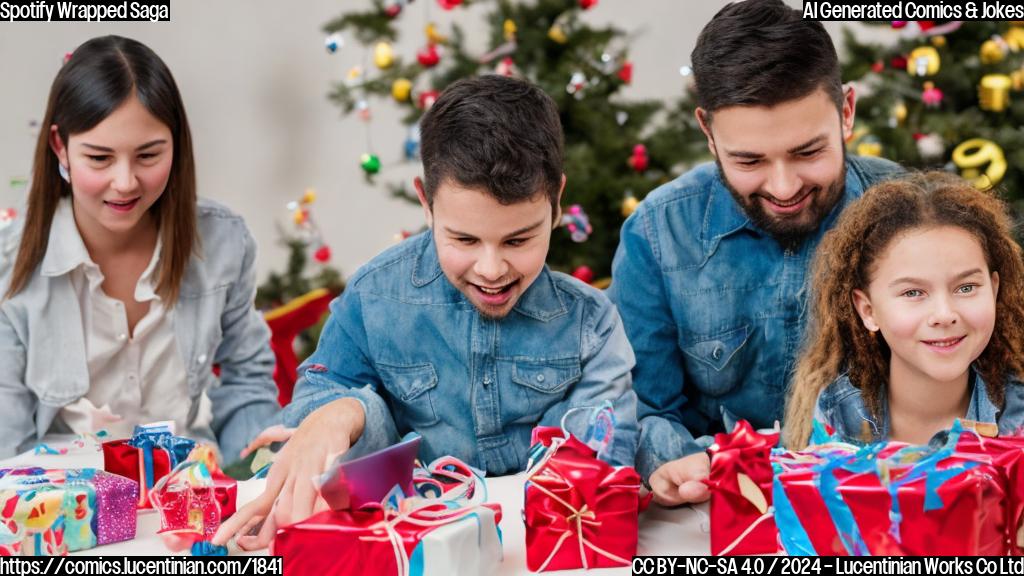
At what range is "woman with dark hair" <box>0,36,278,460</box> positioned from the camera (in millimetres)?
2049

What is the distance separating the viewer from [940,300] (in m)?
1.52

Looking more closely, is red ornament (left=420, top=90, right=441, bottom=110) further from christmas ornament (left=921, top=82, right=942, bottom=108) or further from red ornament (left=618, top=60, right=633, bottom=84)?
christmas ornament (left=921, top=82, right=942, bottom=108)

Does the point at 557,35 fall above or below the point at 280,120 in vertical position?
above

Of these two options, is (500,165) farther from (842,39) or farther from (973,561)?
(842,39)

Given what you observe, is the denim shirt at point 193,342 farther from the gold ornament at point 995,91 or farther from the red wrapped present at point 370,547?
the gold ornament at point 995,91

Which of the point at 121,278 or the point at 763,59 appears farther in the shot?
the point at 121,278

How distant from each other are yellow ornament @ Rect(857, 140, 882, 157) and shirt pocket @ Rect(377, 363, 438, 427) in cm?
208

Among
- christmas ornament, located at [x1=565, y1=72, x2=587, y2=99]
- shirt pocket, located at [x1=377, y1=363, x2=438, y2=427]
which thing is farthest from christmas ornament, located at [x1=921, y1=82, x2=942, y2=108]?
shirt pocket, located at [x1=377, y1=363, x2=438, y2=427]

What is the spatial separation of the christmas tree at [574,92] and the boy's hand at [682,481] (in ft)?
6.12

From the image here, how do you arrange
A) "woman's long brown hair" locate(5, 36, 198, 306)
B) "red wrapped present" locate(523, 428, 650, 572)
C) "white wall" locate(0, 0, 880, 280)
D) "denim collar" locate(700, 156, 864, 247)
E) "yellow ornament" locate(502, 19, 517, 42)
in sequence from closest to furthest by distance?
Answer: "red wrapped present" locate(523, 428, 650, 572), "denim collar" locate(700, 156, 864, 247), "woman's long brown hair" locate(5, 36, 198, 306), "yellow ornament" locate(502, 19, 517, 42), "white wall" locate(0, 0, 880, 280)

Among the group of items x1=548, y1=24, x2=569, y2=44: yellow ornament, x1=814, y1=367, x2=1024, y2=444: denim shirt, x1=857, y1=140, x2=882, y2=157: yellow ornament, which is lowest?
x1=814, y1=367, x2=1024, y2=444: denim shirt

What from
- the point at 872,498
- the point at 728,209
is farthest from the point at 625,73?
the point at 872,498

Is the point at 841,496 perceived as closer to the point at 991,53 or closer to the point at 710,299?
the point at 710,299

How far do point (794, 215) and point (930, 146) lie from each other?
6.15 feet
